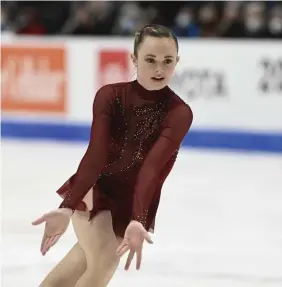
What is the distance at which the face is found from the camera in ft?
7.86

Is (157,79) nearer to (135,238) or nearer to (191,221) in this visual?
(135,238)

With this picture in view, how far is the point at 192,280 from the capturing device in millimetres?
3604

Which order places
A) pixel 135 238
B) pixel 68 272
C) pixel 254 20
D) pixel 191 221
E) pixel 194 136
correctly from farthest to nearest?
pixel 254 20, pixel 194 136, pixel 191 221, pixel 68 272, pixel 135 238

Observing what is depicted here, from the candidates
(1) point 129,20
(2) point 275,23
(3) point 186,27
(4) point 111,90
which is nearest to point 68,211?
(4) point 111,90

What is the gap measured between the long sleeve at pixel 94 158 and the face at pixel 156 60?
14 centimetres

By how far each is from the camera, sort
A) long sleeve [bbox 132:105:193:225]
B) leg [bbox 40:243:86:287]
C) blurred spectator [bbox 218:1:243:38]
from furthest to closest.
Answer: blurred spectator [bbox 218:1:243:38], leg [bbox 40:243:86:287], long sleeve [bbox 132:105:193:225]

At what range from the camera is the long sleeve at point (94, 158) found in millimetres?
2354

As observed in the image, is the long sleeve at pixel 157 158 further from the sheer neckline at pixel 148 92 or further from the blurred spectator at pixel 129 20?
the blurred spectator at pixel 129 20

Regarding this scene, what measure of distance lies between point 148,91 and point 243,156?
5.18 meters

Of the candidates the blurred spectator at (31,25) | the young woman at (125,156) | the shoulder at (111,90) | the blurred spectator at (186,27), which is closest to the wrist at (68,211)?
the young woman at (125,156)

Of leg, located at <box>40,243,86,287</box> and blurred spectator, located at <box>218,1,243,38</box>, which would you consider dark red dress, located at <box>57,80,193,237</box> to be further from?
blurred spectator, located at <box>218,1,243,38</box>

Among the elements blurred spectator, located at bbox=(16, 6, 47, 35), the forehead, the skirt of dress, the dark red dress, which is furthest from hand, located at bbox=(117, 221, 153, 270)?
blurred spectator, located at bbox=(16, 6, 47, 35)

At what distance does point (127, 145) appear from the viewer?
2500 millimetres

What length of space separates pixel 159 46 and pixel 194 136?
5623 millimetres
